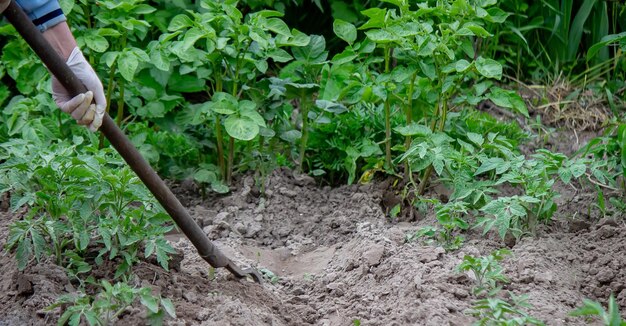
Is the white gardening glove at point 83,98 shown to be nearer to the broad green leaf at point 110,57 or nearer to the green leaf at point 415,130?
the broad green leaf at point 110,57

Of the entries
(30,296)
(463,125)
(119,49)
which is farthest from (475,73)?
(30,296)

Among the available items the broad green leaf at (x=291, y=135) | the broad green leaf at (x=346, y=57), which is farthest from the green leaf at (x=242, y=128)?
the broad green leaf at (x=346, y=57)

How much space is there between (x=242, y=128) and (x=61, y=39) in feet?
4.24

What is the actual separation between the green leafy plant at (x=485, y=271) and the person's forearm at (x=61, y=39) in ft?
5.17

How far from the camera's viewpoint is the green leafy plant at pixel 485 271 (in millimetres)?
3252

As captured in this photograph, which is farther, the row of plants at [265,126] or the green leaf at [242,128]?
the green leaf at [242,128]

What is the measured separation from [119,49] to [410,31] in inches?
59.3

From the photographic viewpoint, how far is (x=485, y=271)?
3.31 meters

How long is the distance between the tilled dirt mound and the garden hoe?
0.12 m

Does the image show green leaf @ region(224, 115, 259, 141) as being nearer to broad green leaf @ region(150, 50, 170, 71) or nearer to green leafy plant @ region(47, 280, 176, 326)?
broad green leaf @ region(150, 50, 170, 71)

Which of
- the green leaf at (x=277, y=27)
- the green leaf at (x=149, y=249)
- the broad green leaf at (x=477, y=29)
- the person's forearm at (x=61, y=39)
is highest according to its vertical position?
the person's forearm at (x=61, y=39)

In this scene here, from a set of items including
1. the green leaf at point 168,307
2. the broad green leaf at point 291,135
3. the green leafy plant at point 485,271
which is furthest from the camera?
the broad green leaf at point 291,135

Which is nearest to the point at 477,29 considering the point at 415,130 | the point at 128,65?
the point at 415,130

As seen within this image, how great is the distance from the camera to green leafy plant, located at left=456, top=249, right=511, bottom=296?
3252 mm
